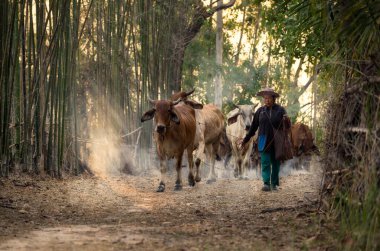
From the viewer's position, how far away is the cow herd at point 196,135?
11.4 m

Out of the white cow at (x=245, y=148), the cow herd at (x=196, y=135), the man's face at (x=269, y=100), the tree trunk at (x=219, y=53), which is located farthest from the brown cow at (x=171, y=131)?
the tree trunk at (x=219, y=53)

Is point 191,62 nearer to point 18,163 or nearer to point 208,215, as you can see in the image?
point 18,163

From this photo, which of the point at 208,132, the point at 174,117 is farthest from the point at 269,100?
the point at 208,132

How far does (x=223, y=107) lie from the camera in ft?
109

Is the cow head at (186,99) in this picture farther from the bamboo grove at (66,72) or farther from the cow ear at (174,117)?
the bamboo grove at (66,72)

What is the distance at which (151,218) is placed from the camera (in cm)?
732

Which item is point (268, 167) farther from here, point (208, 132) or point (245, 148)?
point (245, 148)

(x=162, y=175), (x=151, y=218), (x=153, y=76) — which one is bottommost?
(x=151, y=218)

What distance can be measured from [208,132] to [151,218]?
694 centimetres

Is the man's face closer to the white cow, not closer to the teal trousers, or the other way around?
the teal trousers

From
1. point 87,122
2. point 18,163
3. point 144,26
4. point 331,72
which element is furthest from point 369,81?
point 87,122

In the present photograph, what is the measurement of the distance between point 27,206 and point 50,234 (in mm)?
2123

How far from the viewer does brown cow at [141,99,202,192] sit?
37.0 feet

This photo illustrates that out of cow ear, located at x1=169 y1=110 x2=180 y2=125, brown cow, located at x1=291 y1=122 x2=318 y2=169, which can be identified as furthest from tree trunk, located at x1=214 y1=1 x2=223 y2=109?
cow ear, located at x1=169 y1=110 x2=180 y2=125
